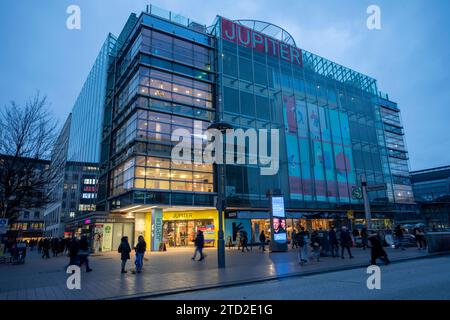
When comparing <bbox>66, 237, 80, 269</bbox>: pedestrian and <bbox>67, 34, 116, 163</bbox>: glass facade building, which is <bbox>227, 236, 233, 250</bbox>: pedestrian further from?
<bbox>67, 34, 116, 163</bbox>: glass facade building

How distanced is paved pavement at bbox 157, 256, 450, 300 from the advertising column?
1282 cm

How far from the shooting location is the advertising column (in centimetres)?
2298

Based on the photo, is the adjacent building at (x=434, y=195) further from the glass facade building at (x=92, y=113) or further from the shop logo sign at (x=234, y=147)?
the glass facade building at (x=92, y=113)

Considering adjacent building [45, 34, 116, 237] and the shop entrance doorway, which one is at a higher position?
adjacent building [45, 34, 116, 237]

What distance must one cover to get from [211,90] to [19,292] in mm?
30649

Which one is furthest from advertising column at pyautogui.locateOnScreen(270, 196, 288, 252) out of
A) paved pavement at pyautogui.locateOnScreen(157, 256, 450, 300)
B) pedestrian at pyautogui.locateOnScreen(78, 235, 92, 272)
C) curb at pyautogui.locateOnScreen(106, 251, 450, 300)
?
pedestrian at pyautogui.locateOnScreen(78, 235, 92, 272)

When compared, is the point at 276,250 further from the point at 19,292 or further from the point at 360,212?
the point at 360,212

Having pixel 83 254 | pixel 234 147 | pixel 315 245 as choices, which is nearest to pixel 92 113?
pixel 234 147

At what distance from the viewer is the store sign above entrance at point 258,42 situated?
39.1 m

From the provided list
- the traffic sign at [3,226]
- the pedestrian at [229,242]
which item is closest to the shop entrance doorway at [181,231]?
the pedestrian at [229,242]

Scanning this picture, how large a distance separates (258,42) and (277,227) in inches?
1083

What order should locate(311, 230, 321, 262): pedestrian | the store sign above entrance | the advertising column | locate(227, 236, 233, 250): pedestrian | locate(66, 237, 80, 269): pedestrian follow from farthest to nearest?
the store sign above entrance
locate(227, 236, 233, 250): pedestrian
the advertising column
locate(311, 230, 321, 262): pedestrian
locate(66, 237, 80, 269): pedestrian

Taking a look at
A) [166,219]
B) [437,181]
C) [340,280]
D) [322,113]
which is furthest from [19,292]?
[437,181]

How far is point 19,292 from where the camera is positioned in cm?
916
